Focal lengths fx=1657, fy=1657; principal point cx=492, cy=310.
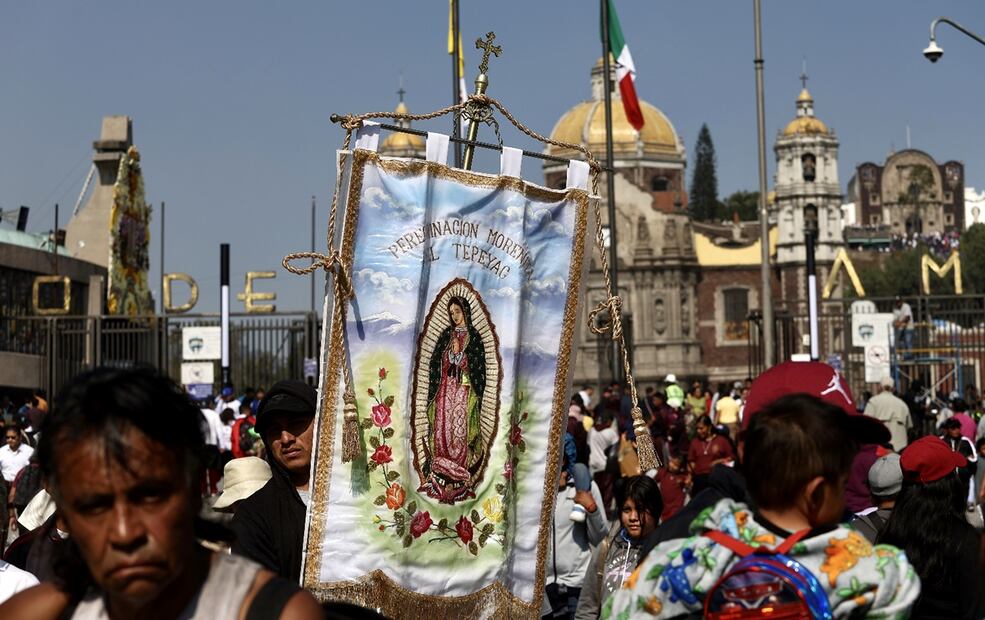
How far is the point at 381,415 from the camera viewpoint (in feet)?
17.7

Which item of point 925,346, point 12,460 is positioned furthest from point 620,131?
point 12,460

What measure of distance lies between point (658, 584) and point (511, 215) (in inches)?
117

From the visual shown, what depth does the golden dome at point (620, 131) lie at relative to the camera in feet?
286

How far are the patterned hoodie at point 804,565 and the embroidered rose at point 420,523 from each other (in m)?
2.50

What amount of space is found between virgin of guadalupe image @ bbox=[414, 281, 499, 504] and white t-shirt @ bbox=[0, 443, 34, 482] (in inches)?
451

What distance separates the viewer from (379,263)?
5.45 metres

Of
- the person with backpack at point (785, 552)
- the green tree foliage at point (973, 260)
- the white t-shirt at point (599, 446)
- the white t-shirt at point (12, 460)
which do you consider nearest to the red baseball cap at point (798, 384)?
the person with backpack at point (785, 552)

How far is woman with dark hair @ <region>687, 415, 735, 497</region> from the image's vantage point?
12.0 meters

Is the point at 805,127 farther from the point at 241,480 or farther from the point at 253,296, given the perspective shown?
the point at 241,480

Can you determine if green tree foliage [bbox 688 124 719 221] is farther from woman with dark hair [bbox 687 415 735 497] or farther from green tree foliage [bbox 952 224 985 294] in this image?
woman with dark hair [bbox 687 415 735 497]

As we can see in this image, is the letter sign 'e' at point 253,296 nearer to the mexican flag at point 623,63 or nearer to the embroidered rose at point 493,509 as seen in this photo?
the mexican flag at point 623,63

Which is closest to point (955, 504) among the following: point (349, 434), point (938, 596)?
point (938, 596)

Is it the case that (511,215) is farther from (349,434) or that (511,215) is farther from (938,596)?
(938,596)

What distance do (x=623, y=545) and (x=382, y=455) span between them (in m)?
1.80
